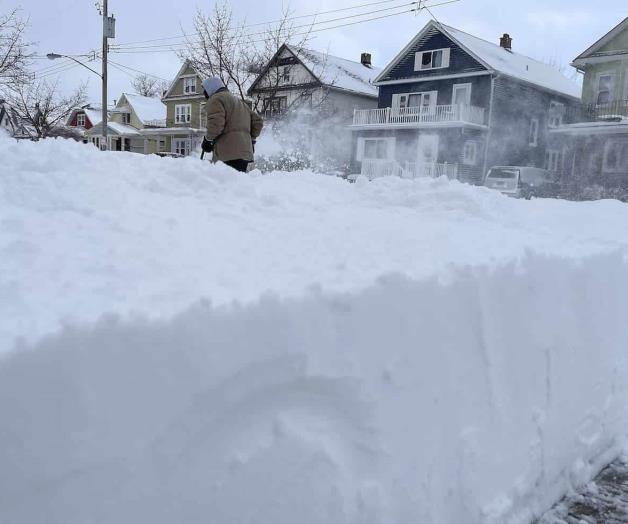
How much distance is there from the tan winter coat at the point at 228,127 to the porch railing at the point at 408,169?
1919cm

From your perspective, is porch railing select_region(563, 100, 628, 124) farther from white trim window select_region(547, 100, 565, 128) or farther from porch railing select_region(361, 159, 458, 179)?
porch railing select_region(361, 159, 458, 179)

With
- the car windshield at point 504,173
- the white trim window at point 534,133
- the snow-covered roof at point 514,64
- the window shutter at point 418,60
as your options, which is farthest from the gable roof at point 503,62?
the car windshield at point 504,173

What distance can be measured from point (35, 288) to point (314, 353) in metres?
0.70

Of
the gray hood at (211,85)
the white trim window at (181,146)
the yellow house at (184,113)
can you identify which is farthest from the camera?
the white trim window at (181,146)

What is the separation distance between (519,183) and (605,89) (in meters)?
8.25

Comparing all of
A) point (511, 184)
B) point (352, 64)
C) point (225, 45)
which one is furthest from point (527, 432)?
point (352, 64)

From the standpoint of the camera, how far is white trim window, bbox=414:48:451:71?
26645 millimetres

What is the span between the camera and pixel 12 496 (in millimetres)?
1135

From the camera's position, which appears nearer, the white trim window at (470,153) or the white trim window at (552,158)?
the white trim window at (470,153)

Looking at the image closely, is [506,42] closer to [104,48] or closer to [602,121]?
[602,121]

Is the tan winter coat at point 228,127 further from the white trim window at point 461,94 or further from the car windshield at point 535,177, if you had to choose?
the white trim window at point 461,94

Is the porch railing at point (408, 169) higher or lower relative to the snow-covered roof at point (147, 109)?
lower

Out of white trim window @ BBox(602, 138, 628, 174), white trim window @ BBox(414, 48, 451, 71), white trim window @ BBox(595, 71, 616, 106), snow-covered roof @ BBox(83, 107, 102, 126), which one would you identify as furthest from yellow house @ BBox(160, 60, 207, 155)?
white trim window @ BBox(602, 138, 628, 174)

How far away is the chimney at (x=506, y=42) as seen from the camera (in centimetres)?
2997
